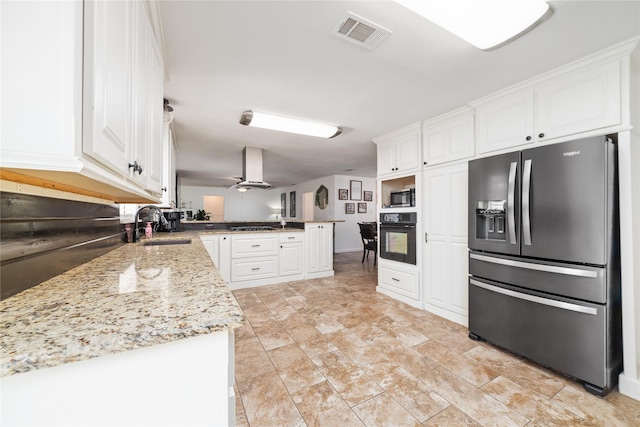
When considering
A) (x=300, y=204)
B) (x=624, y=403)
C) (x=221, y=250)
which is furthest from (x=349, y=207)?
(x=624, y=403)

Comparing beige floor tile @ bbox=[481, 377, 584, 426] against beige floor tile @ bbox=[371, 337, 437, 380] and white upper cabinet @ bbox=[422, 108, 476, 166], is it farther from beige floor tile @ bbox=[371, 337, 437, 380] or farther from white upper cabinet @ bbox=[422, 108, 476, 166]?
white upper cabinet @ bbox=[422, 108, 476, 166]

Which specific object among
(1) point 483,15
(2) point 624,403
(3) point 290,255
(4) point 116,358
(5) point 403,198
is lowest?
(2) point 624,403

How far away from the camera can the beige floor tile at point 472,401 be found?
4.49ft

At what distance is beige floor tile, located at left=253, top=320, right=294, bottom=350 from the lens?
2156mm

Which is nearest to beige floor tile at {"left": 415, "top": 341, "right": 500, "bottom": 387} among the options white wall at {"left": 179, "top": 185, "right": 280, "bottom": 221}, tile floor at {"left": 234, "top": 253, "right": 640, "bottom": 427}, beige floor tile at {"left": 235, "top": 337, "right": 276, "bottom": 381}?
tile floor at {"left": 234, "top": 253, "right": 640, "bottom": 427}

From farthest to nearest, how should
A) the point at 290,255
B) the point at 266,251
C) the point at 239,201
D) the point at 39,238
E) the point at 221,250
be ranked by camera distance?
the point at 239,201, the point at 290,255, the point at 266,251, the point at 221,250, the point at 39,238

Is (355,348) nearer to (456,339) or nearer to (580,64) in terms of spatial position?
(456,339)

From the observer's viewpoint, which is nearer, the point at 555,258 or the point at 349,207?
the point at 555,258

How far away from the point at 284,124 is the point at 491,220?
2.29m

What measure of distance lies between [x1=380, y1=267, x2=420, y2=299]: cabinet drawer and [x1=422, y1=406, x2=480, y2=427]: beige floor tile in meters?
1.62

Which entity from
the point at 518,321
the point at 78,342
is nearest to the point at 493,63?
the point at 518,321

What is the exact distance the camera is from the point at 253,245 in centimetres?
391

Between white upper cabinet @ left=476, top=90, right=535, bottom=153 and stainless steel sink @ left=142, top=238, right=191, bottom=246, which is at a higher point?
white upper cabinet @ left=476, top=90, right=535, bottom=153

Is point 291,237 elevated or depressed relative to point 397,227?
depressed
